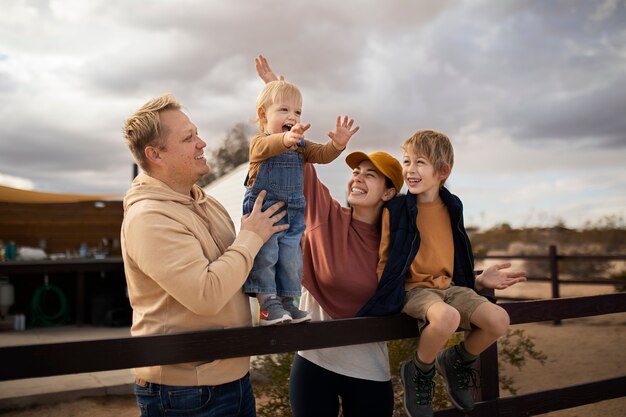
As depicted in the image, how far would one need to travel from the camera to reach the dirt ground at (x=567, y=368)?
573 cm

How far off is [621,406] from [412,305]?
5.15m

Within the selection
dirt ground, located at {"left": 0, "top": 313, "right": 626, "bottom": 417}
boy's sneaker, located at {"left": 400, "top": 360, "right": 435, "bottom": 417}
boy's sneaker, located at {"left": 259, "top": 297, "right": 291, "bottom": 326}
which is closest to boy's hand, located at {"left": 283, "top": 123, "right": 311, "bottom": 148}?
boy's sneaker, located at {"left": 259, "top": 297, "right": 291, "bottom": 326}

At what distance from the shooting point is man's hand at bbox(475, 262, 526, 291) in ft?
8.82

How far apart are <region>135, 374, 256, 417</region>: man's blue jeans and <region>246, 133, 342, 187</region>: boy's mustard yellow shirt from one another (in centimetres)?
79

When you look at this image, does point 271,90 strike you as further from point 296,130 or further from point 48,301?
point 48,301

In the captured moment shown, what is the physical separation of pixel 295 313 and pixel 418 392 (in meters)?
0.61

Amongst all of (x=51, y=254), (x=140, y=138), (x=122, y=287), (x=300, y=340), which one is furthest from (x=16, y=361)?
(x=51, y=254)

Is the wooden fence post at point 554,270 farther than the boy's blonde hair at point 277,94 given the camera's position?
Yes

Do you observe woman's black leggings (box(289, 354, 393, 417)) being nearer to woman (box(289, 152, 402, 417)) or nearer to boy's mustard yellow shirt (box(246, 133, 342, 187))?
woman (box(289, 152, 402, 417))

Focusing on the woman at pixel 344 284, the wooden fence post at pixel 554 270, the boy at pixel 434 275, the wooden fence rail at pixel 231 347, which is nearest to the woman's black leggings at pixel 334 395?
the woman at pixel 344 284

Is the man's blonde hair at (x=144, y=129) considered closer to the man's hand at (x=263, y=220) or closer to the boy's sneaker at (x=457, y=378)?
the man's hand at (x=263, y=220)

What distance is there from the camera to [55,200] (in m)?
12.0

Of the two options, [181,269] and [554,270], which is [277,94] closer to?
[181,269]

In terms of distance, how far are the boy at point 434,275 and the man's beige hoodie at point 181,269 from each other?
692 mm
